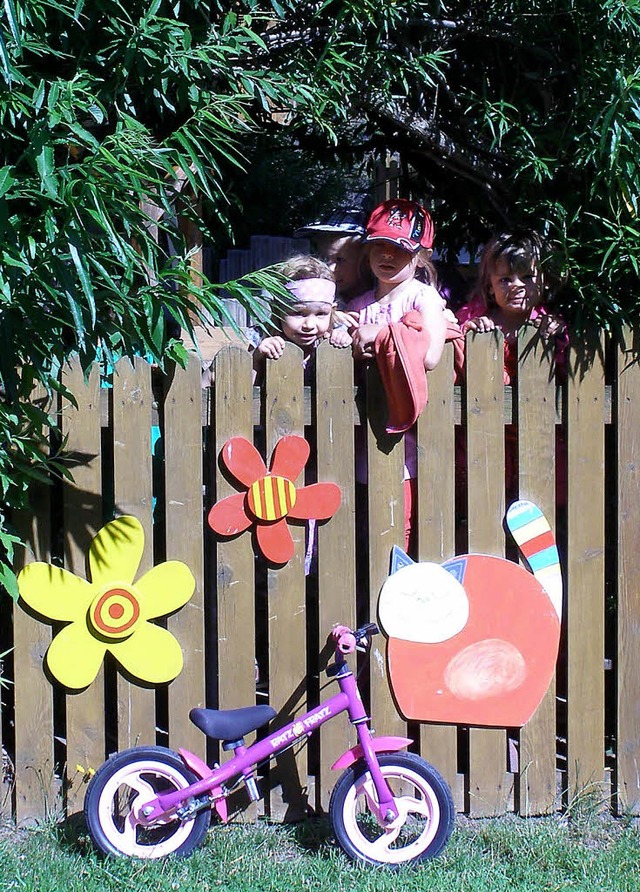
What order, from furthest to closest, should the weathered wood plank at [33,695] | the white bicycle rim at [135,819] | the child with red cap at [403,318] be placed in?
the weathered wood plank at [33,695] → the child with red cap at [403,318] → the white bicycle rim at [135,819]

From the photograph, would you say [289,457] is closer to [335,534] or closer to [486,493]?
[335,534]

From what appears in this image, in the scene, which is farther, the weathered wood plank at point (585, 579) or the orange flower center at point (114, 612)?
the weathered wood plank at point (585, 579)

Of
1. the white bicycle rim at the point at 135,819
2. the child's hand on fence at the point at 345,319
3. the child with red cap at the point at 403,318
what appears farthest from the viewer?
the child's hand on fence at the point at 345,319

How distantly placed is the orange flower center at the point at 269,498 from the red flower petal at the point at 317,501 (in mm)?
40

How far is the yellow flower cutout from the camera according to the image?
3348 mm

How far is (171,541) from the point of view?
11.3 feet

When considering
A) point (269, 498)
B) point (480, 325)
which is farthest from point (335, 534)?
point (480, 325)

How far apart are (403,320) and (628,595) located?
1.29 metres

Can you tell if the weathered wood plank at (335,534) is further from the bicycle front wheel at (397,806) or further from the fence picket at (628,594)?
the fence picket at (628,594)

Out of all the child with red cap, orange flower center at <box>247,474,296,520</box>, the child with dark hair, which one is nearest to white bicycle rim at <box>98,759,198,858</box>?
orange flower center at <box>247,474,296,520</box>

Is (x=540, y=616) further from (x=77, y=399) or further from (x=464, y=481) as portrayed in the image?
(x=77, y=399)

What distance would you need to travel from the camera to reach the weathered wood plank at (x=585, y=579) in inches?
139

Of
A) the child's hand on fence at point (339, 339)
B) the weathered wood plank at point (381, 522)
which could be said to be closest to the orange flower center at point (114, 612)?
the weathered wood plank at point (381, 522)

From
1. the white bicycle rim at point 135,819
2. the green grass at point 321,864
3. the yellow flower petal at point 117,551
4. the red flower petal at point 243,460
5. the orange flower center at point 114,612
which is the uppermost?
the red flower petal at point 243,460
